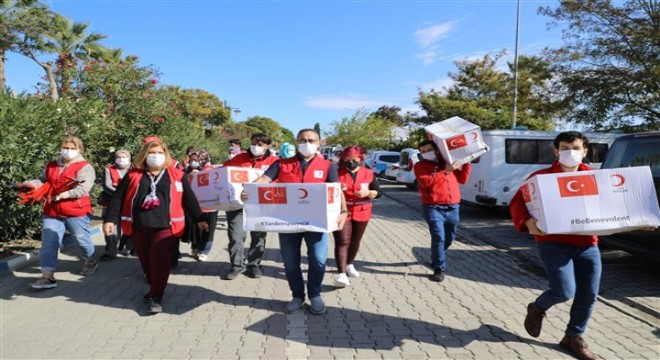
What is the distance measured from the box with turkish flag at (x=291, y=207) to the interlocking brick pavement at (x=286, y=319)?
967mm

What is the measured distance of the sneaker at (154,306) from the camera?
4579 mm

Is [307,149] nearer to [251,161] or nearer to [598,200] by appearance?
[251,161]

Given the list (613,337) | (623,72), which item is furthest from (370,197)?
(623,72)

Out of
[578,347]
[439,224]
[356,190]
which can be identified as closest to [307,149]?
[356,190]

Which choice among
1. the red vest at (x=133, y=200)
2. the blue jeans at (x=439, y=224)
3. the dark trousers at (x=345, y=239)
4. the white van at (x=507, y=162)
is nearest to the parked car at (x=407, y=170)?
the white van at (x=507, y=162)

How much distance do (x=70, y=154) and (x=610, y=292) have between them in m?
6.64

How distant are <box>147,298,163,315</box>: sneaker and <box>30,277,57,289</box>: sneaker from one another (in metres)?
1.62

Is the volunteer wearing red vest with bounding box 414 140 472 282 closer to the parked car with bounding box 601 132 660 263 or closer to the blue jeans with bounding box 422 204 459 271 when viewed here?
the blue jeans with bounding box 422 204 459 271

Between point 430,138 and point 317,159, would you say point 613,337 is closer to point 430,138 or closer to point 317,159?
point 430,138

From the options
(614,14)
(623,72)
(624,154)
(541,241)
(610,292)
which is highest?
(614,14)

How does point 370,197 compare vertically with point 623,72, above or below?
below

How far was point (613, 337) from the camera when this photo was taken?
13.4 ft

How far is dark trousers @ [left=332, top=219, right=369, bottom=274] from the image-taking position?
541cm

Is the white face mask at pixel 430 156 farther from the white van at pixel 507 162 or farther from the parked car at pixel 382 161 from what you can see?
the parked car at pixel 382 161
